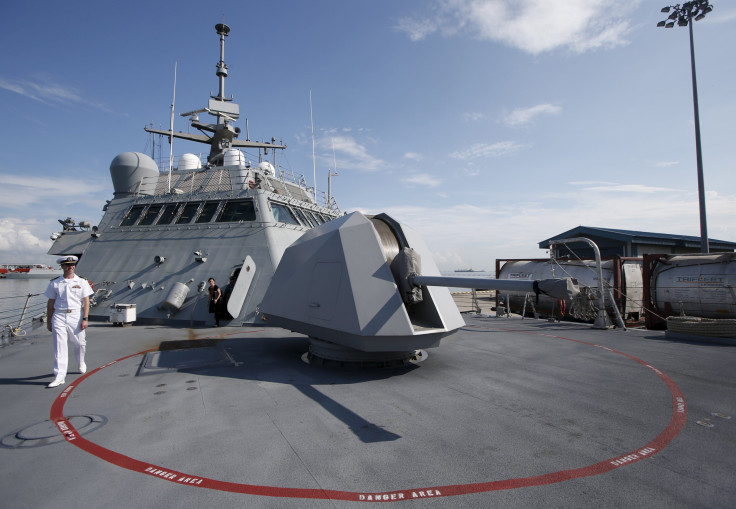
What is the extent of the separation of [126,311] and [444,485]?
9102 mm

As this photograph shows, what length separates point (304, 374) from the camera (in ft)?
16.4

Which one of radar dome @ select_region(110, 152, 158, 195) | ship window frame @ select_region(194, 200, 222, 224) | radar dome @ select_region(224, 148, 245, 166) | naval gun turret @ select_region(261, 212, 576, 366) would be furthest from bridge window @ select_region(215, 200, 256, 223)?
naval gun turret @ select_region(261, 212, 576, 366)

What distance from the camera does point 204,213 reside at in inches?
461

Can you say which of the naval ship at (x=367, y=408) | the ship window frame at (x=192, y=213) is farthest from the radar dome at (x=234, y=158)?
the naval ship at (x=367, y=408)

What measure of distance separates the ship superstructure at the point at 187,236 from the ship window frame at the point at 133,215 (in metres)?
0.04

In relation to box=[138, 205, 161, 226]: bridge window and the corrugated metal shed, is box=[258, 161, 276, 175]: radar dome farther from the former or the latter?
the corrugated metal shed

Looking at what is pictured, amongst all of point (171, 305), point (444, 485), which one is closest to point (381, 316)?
point (444, 485)

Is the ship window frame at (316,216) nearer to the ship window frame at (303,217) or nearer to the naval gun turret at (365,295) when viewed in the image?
the ship window frame at (303,217)

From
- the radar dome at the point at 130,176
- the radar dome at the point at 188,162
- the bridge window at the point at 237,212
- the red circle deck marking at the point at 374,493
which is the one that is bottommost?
the red circle deck marking at the point at 374,493

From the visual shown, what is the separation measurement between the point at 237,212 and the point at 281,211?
130 cm

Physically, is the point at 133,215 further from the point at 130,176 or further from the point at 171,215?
the point at 130,176

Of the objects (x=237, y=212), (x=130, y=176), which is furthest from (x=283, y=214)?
(x=130, y=176)

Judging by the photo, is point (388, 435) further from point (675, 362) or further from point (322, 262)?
point (675, 362)

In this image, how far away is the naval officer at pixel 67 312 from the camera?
4.62 metres
